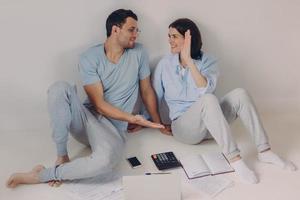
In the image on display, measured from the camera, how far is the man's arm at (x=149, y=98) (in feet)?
8.15

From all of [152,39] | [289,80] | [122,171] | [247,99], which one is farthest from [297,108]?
[122,171]

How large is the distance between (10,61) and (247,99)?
137cm

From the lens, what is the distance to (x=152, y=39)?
254 cm

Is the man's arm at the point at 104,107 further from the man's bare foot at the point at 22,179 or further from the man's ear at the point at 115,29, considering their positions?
the man's bare foot at the point at 22,179

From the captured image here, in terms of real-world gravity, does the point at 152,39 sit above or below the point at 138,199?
above

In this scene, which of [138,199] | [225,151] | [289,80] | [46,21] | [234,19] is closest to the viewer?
[138,199]

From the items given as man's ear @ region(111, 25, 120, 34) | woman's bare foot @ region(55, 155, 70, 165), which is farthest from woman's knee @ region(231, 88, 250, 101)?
woman's bare foot @ region(55, 155, 70, 165)

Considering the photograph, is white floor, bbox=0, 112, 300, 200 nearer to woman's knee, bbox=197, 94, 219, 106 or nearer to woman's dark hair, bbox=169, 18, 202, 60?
woman's knee, bbox=197, 94, 219, 106

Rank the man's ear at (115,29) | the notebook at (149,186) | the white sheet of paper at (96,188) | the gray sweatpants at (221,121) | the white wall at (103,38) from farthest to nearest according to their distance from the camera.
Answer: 1. the white wall at (103,38)
2. the man's ear at (115,29)
3. the gray sweatpants at (221,121)
4. the white sheet of paper at (96,188)
5. the notebook at (149,186)

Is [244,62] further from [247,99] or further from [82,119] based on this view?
[82,119]

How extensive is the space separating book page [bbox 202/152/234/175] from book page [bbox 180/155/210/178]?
27 mm

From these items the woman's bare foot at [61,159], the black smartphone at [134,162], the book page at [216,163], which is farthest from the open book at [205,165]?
the woman's bare foot at [61,159]

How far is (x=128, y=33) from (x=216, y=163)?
0.85 m

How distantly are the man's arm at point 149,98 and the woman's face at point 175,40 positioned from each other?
25 cm
